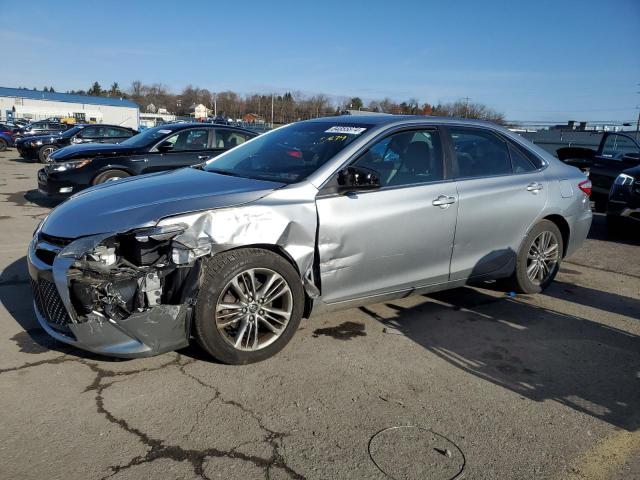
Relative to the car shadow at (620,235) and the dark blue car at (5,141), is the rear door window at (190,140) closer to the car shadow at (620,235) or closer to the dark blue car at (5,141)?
the car shadow at (620,235)

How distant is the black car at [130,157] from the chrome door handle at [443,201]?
18.2 ft

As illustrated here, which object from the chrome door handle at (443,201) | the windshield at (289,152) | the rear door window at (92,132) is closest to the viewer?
the windshield at (289,152)

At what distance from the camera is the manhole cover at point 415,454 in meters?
2.42

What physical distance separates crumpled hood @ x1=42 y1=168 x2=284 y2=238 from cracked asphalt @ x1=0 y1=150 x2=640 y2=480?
0.91m

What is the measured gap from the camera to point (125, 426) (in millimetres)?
2684

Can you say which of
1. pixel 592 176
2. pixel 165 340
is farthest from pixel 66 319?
pixel 592 176

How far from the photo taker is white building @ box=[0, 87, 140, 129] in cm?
6694

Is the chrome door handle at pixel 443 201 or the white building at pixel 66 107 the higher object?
the white building at pixel 66 107

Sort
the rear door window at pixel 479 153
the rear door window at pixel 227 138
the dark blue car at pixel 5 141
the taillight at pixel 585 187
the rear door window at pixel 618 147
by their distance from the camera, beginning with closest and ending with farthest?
the rear door window at pixel 479 153 < the taillight at pixel 585 187 < the rear door window at pixel 227 138 < the rear door window at pixel 618 147 < the dark blue car at pixel 5 141

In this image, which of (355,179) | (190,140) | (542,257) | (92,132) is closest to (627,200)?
(542,257)

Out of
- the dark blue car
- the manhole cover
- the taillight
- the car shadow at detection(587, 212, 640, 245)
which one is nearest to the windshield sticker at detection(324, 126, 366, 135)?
the manhole cover

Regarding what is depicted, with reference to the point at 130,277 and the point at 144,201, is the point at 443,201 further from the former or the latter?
the point at 130,277

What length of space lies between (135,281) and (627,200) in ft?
25.2

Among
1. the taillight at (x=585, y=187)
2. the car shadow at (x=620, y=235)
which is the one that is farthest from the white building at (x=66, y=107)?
the taillight at (x=585, y=187)
